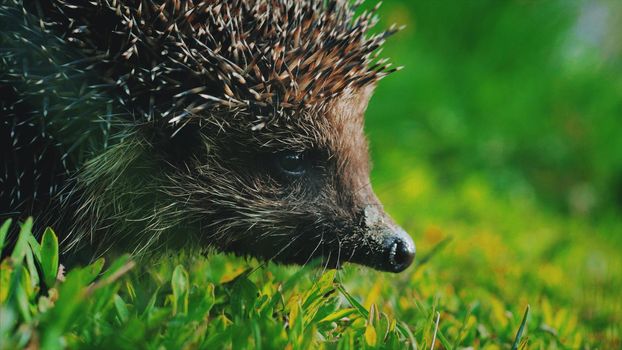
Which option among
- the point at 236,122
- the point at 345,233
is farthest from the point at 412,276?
the point at 236,122

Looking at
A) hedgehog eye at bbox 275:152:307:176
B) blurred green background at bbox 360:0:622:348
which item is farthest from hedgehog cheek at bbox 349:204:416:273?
blurred green background at bbox 360:0:622:348

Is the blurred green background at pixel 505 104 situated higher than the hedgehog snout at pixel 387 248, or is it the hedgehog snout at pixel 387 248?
the blurred green background at pixel 505 104

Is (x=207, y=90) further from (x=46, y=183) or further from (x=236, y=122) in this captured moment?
(x=46, y=183)

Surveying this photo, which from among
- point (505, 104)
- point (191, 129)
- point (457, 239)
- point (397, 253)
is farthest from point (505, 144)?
point (191, 129)

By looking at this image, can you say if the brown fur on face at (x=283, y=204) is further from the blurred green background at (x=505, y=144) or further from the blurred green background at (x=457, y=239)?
the blurred green background at (x=505, y=144)

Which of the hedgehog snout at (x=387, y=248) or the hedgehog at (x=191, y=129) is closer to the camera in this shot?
the hedgehog at (x=191, y=129)

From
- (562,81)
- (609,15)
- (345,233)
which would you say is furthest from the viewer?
(609,15)

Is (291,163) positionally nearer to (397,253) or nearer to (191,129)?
(191,129)

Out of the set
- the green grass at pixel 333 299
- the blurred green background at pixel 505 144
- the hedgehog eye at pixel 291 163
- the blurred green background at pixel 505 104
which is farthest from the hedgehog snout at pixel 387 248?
the blurred green background at pixel 505 104
